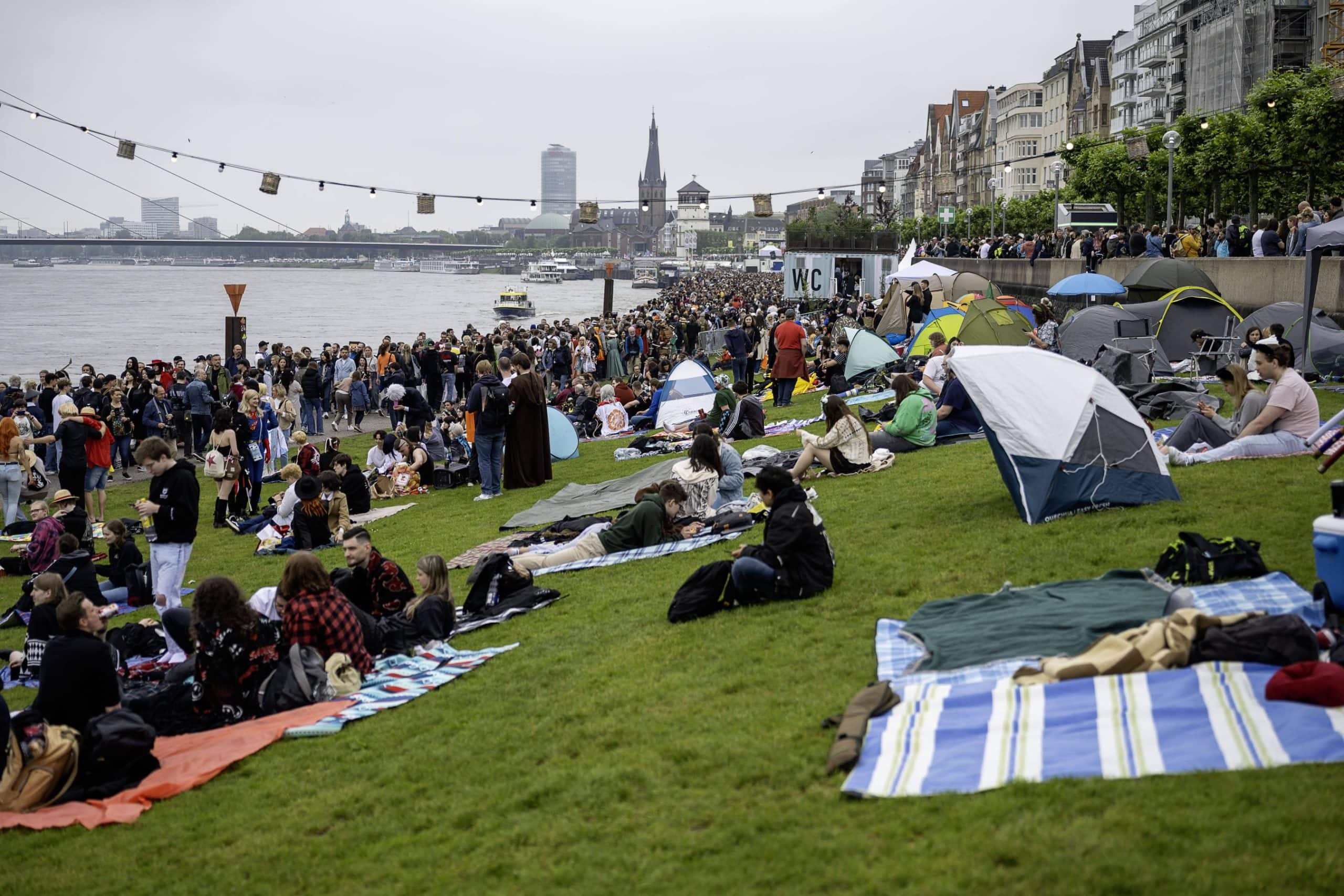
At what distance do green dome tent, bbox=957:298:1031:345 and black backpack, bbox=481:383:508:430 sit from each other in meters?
8.53

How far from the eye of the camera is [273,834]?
5461 millimetres

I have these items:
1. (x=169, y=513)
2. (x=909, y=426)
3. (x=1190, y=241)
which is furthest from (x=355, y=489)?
(x=1190, y=241)

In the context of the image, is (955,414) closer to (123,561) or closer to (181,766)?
(123,561)

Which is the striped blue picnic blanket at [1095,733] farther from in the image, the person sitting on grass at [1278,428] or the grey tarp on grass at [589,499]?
the grey tarp on grass at [589,499]

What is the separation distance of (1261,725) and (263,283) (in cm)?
19938

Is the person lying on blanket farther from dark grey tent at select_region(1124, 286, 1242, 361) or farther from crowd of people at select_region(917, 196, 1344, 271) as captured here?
dark grey tent at select_region(1124, 286, 1242, 361)

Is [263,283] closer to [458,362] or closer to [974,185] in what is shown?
[974,185]

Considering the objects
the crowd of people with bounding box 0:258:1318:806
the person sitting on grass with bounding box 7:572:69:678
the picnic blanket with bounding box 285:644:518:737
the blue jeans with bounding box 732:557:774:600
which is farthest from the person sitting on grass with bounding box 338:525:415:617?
the blue jeans with bounding box 732:557:774:600

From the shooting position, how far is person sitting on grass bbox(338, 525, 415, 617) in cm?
864

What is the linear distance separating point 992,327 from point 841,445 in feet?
26.6

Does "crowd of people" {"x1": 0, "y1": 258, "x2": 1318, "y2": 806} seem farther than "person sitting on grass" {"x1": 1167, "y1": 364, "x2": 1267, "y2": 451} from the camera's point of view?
No

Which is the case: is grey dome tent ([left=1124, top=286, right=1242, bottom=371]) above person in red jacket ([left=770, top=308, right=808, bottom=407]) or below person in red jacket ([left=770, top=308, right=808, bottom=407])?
above

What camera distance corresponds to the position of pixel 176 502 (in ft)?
29.5

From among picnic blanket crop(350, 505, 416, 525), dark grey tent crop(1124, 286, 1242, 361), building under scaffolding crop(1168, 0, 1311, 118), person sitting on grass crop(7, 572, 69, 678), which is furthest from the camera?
building under scaffolding crop(1168, 0, 1311, 118)
